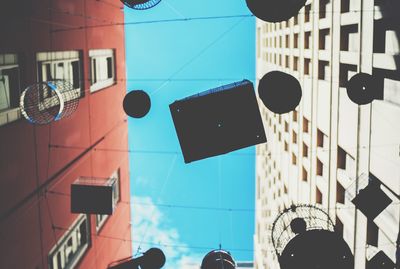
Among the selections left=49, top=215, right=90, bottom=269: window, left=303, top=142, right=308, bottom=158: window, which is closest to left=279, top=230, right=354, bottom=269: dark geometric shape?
left=49, top=215, right=90, bottom=269: window

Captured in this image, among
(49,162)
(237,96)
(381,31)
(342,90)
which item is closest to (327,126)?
(342,90)

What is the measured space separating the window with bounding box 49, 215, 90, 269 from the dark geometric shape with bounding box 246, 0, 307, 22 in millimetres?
11494

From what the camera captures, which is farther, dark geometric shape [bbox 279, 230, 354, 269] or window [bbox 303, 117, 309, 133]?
window [bbox 303, 117, 309, 133]

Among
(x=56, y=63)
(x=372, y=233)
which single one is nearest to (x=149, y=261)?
(x=372, y=233)

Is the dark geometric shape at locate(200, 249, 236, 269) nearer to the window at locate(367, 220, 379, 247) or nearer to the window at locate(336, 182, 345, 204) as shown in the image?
the window at locate(367, 220, 379, 247)

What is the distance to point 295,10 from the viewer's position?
7.73 m

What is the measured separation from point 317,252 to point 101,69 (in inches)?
633

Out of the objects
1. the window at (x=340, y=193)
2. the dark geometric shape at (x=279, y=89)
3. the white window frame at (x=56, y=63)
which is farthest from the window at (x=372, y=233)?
the white window frame at (x=56, y=63)

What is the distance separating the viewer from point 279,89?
27.8 feet

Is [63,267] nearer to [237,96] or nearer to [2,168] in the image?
[2,168]

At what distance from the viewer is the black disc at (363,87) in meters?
9.02

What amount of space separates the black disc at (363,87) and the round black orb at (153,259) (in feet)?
20.6

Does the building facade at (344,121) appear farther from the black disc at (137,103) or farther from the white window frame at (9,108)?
the white window frame at (9,108)

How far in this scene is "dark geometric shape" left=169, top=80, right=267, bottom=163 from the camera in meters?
10.4
